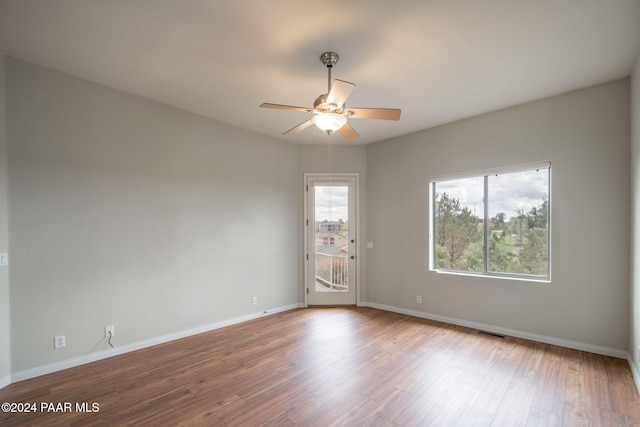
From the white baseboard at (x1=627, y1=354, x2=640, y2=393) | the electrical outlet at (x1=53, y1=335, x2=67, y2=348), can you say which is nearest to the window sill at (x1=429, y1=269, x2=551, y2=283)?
the white baseboard at (x1=627, y1=354, x2=640, y2=393)

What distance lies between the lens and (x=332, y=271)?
5.18m

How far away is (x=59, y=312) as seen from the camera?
9.25ft

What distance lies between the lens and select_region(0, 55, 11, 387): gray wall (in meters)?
2.52

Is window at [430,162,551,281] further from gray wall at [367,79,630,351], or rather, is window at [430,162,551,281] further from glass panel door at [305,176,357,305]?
glass panel door at [305,176,357,305]

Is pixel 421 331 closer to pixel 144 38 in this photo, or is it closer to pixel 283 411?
pixel 283 411

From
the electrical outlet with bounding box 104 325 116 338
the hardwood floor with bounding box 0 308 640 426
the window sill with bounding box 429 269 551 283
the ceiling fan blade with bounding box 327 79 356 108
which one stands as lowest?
the hardwood floor with bounding box 0 308 640 426

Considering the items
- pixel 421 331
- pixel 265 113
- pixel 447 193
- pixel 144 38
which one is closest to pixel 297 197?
pixel 265 113

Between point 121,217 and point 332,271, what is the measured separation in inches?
127

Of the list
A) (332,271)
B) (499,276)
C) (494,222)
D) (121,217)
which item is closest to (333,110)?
(121,217)

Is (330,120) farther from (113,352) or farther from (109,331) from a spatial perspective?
(113,352)

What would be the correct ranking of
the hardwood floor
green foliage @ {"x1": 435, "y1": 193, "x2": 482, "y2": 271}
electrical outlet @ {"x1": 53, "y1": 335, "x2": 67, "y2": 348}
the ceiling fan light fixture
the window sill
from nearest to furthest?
the hardwood floor
the ceiling fan light fixture
electrical outlet @ {"x1": 53, "y1": 335, "x2": 67, "y2": 348}
the window sill
green foliage @ {"x1": 435, "y1": 193, "x2": 482, "y2": 271}

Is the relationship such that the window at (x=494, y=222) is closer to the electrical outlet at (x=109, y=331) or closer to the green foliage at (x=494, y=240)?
the green foliage at (x=494, y=240)

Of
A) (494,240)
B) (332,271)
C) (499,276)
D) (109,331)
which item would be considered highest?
(494,240)

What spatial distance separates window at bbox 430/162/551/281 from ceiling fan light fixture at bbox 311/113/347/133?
2.45 m
